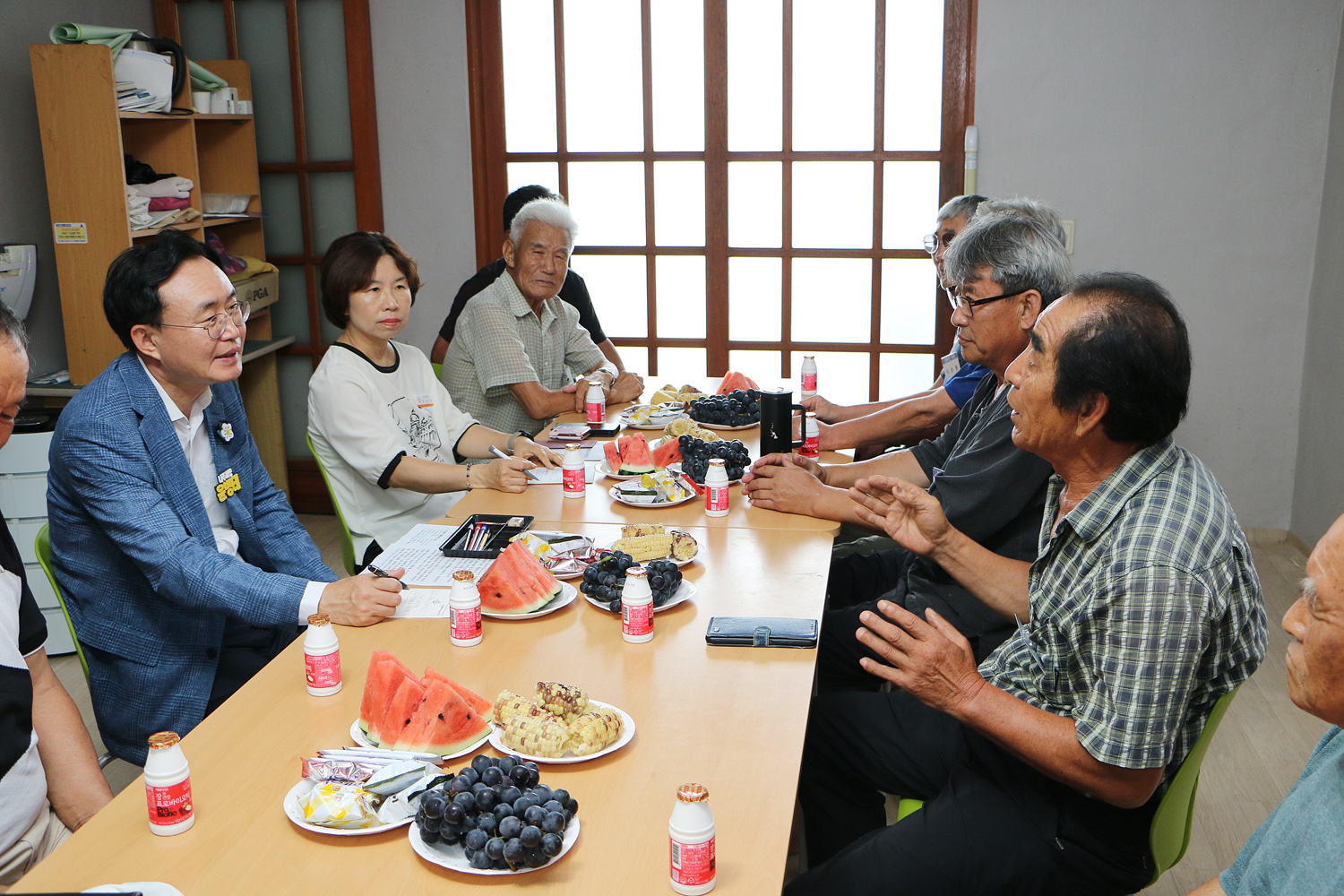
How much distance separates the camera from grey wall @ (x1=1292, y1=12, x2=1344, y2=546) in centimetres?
418

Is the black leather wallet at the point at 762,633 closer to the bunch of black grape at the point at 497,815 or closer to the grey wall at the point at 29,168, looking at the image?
the bunch of black grape at the point at 497,815

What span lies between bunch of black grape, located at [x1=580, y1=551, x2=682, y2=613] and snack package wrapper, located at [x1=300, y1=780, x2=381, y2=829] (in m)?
0.73

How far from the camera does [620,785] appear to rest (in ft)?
4.75

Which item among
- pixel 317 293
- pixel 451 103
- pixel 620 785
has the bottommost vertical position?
pixel 620 785

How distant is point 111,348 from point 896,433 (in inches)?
117

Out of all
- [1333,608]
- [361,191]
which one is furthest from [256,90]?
[1333,608]

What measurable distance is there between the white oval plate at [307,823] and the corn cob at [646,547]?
927mm

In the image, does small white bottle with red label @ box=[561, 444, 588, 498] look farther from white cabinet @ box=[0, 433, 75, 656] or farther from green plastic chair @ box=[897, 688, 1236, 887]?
white cabinet @ box=[0, 433, 75, 656]

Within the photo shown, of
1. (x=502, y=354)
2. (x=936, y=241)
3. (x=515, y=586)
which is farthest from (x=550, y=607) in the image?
(x=936, y=241)

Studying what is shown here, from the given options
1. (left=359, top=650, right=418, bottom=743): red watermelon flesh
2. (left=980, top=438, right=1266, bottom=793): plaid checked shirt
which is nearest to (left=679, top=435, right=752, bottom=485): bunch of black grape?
(left=980, top=438, right=1266, bottom=793): plaid checked shirt

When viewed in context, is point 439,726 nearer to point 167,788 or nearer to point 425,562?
point 167,788

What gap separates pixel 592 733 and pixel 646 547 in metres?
0.76

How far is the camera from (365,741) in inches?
61.3

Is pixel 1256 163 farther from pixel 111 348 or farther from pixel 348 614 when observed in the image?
pixel 111 348
